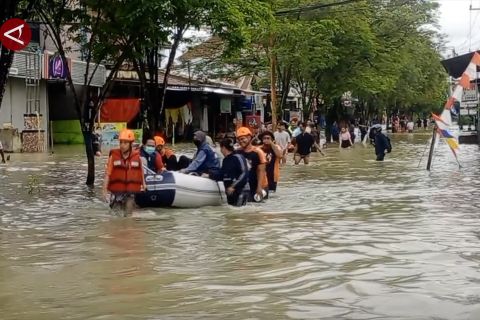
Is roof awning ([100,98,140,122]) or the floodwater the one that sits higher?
roof awning ([100,98,140,122])

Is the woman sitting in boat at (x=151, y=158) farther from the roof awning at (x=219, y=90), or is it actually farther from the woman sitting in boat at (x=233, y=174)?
the roof awning at (x=219, y=90)

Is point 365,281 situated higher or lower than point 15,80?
lower

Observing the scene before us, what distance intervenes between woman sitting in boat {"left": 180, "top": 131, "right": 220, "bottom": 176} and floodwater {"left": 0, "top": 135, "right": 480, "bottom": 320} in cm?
97

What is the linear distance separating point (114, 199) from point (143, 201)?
111cm

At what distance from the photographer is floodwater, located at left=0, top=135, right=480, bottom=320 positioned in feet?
22.3

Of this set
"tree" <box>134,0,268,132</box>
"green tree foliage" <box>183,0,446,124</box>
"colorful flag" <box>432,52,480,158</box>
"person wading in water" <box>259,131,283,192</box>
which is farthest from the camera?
"green tree foliage" <box>183,0,446,124</box>

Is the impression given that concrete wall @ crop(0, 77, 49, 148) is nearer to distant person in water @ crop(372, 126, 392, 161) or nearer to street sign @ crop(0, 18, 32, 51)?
distant person in water @ crop(372, 126, 392, 161)

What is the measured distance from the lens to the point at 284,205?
577 inches

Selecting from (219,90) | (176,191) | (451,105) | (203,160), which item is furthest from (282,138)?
(219,90)

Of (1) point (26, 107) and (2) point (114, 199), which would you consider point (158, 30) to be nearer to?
(2) point (114, 199)

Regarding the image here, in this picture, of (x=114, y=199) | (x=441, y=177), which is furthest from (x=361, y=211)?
(x=441, y=177)

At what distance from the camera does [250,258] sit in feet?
30.0

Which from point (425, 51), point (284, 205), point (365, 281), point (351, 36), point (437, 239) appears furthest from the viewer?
point (425, 51)

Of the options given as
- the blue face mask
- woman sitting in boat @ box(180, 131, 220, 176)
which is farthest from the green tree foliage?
the blue face mask
